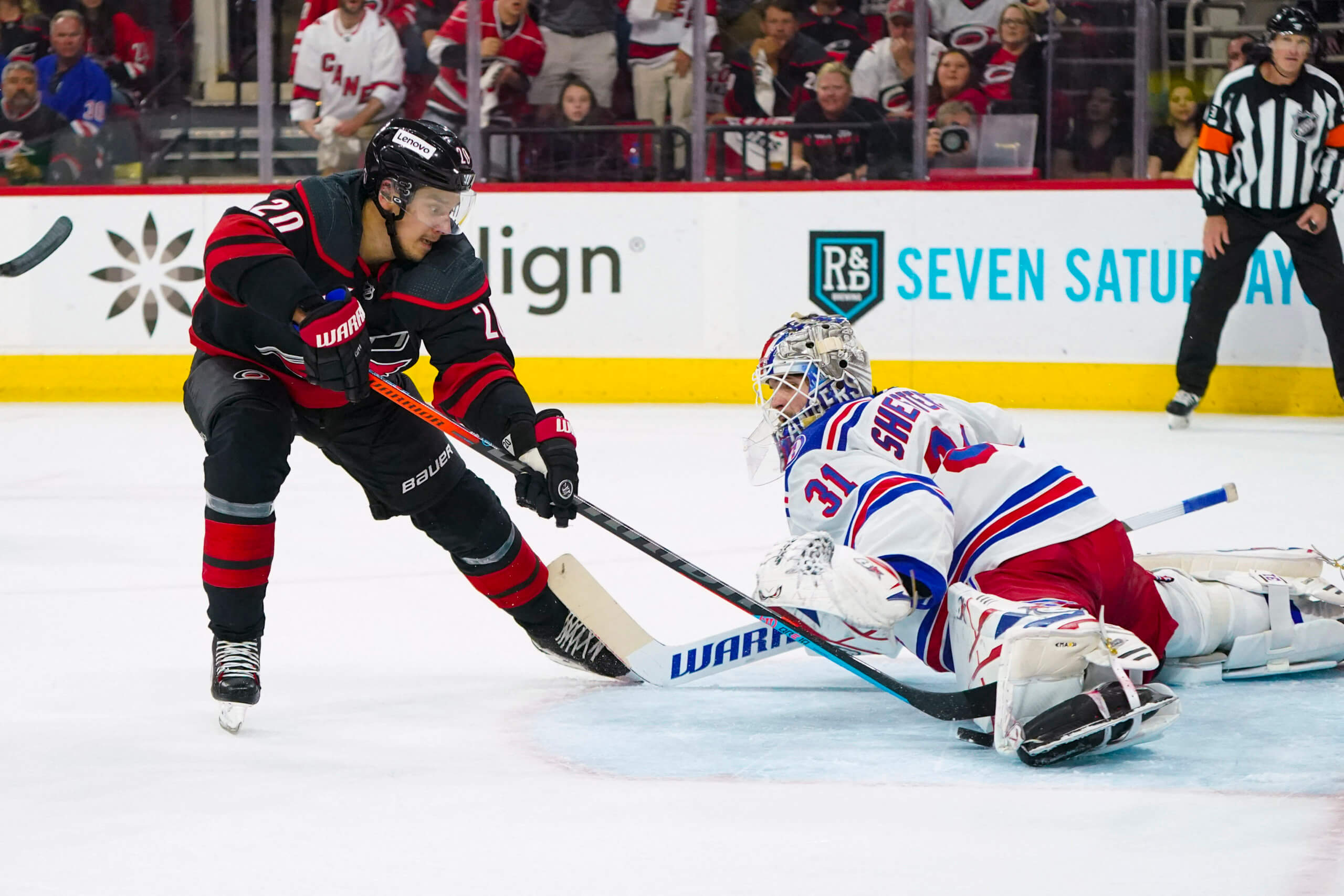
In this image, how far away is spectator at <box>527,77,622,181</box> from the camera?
673 centimetres

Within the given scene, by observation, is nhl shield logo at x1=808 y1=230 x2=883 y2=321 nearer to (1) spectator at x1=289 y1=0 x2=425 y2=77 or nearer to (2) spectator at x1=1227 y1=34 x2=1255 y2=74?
(2) spectator at x1=1227 y1=34 x2=1255 y2=74

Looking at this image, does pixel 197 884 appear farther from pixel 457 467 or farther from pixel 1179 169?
pixel 1179 169

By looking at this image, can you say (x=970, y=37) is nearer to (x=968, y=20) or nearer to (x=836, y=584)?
(x=968, y=20)

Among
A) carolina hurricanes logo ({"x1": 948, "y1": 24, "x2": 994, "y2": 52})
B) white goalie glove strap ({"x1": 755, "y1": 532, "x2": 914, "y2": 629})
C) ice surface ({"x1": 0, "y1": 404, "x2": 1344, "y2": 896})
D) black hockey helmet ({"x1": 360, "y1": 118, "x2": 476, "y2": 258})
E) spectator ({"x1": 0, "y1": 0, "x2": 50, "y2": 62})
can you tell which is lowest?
ice surface ({"x1": 0, "y1": 404, "x2": 1344, "y2": 896})

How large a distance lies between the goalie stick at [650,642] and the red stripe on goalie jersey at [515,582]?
0.19 feet

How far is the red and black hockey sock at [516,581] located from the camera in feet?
8.64

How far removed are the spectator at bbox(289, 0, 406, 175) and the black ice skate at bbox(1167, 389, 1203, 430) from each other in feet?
11.0

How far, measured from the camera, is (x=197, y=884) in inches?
68.9

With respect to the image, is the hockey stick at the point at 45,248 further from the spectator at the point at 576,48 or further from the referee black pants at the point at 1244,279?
the referee black pants at the point at 1244,279

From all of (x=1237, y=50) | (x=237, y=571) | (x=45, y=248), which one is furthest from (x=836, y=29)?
(x=237, y=571)

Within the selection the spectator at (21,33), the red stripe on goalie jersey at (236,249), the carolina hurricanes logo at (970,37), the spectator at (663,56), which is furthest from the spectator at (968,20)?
the red stripe on goalie jersey at (236,249)

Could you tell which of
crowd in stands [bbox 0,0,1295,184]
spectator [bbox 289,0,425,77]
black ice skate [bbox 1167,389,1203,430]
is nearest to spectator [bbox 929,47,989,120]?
crowd in stands [bbox 0,0,1295,184]

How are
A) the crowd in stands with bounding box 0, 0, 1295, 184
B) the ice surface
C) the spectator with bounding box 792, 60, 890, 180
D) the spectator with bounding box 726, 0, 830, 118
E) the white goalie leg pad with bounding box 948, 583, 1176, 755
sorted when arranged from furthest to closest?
the spectator with bounding box 726, 0, 830, 118 < the spectator with bounding box 792, 60, 890, 180 < the crowd in stands with bounding box 0, 0, 1295, 184 < the white goalie leg pad with bounding box 948, 583, 1176, 755 < the ice surface

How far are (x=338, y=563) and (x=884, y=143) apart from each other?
3590 mm
